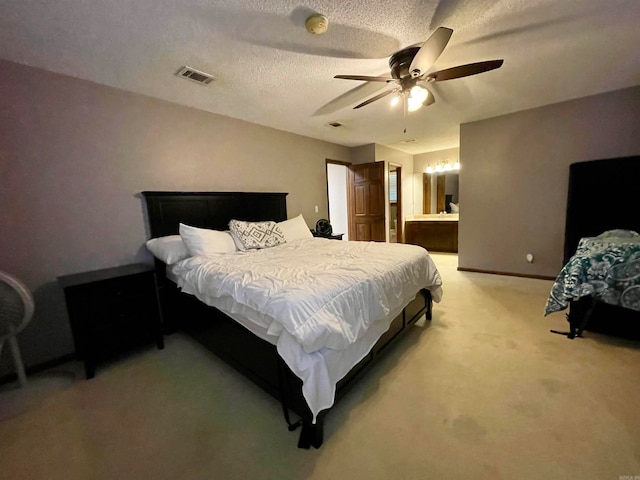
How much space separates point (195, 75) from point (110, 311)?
212 centimetres

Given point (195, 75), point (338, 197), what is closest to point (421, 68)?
point (195, 75)

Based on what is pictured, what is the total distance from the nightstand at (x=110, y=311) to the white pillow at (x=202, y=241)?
0.41 meters

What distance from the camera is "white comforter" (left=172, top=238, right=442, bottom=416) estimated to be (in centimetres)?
130

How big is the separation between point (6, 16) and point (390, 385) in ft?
10.8

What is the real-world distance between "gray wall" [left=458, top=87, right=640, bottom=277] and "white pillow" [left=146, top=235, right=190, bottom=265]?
4157 millimetres

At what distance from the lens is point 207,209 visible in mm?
3072

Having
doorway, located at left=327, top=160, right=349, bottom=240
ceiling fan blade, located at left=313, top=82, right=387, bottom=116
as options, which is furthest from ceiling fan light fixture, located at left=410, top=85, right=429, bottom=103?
doorway, located at left=327, top=160, right=349, bottom=240

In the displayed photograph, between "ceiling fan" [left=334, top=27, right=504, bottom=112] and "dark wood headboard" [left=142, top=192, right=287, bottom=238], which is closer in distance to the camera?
"ceiling fan" [left=334, top=27, right=504, bottom=112]

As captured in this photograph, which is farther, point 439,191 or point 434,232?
point 439,191

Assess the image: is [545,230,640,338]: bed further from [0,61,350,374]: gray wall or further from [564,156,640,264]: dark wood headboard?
[0,61,350,374]: gray wall

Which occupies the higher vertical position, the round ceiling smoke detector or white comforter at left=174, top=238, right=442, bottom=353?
the round ceiling smoke detector

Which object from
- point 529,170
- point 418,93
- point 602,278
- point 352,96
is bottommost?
point 602,278

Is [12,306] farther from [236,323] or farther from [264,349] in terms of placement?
[264,349]

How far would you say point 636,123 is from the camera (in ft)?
9.96
